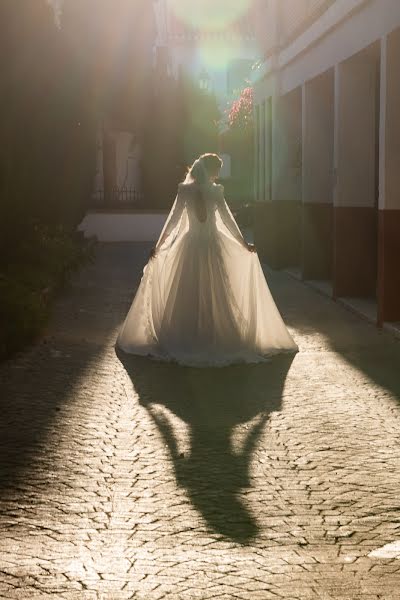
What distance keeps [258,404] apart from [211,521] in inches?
121

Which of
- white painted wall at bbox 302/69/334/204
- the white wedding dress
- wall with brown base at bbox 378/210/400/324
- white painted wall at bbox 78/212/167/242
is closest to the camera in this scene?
the white wedding dress

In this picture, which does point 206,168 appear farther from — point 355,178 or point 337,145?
point 337,145

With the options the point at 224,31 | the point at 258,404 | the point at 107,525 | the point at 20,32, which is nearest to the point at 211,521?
the point at 107,525

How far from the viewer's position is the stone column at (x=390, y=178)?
1284cm

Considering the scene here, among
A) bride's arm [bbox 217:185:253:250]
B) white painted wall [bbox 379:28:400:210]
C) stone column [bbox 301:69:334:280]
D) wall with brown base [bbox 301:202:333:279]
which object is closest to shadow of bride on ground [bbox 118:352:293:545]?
bride's arm [bbox 217:185:253:250]

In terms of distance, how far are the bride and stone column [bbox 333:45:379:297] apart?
522 cm

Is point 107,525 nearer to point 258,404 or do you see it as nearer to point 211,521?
point 211,521

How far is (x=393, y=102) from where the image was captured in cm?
1281

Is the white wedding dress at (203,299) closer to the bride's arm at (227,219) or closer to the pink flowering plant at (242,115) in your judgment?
the bride's arm at (227,219)

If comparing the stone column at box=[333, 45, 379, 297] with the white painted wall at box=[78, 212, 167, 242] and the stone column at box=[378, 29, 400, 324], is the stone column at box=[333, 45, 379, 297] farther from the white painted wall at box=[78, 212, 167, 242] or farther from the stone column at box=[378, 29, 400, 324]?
the white painted wall at box=[78, 212, 167, 242]

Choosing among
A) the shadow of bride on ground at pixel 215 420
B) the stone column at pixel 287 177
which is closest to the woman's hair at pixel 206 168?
the shadow of bride on ground at pixel 215 420

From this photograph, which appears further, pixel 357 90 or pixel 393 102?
pixel 357 90

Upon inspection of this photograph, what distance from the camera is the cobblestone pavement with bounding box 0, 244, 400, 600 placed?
15.3ft

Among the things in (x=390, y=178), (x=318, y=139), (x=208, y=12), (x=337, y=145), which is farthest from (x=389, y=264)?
(x=208, y=12)
